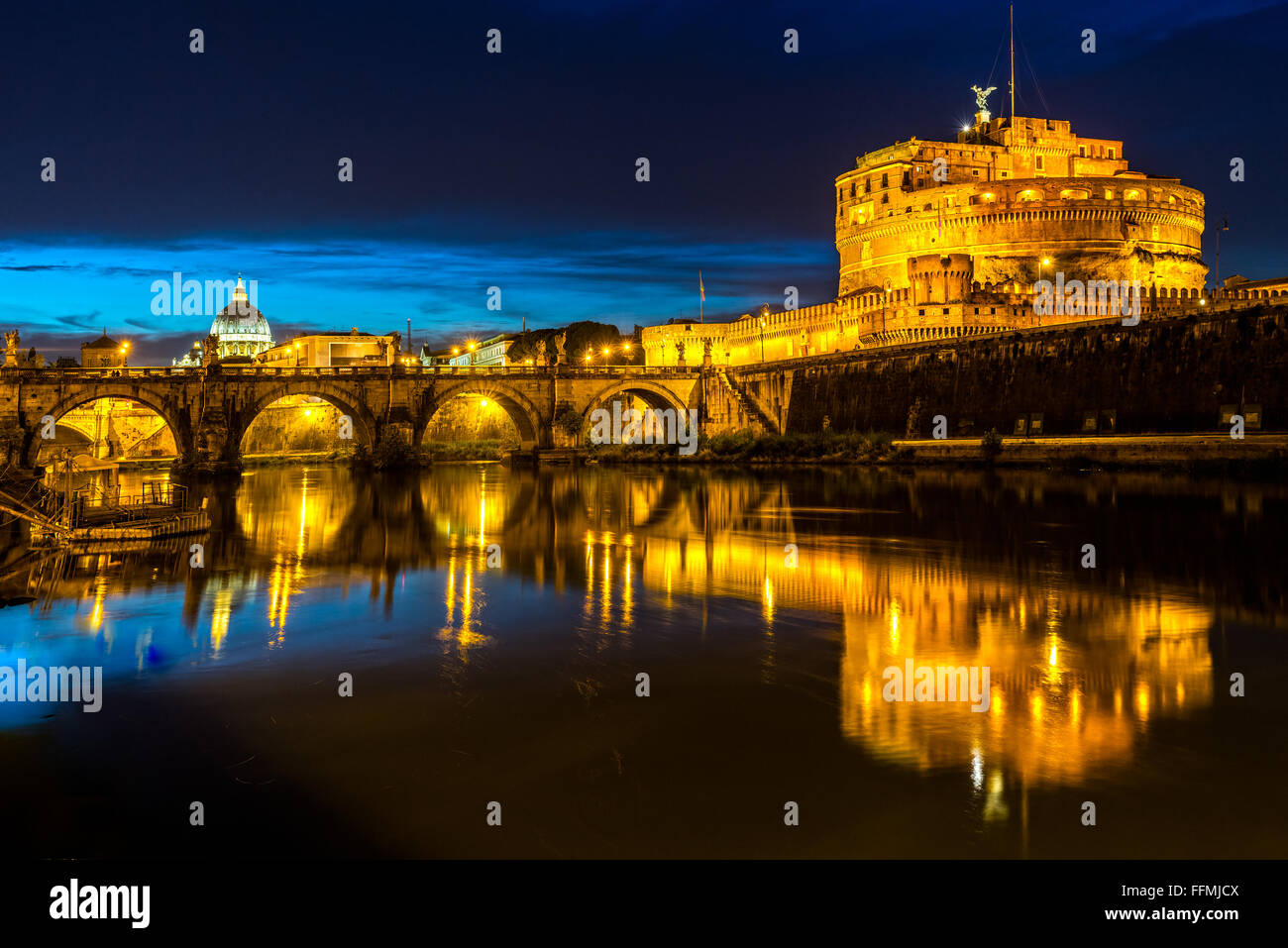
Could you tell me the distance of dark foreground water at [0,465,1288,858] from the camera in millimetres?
7199

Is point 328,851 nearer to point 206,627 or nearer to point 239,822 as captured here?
point 239,822

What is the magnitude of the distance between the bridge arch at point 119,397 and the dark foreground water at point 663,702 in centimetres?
3611

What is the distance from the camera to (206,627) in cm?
1366

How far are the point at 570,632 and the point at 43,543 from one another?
46.9 feet

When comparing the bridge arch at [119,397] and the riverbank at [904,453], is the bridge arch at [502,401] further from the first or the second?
the bridge arch at [119,397]

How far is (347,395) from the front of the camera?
57.8 meters

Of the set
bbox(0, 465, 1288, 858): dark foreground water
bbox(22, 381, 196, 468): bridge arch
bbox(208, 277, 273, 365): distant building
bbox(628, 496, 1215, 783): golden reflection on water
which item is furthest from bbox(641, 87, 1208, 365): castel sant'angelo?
bbox(208, 277, 273, 365): distant building

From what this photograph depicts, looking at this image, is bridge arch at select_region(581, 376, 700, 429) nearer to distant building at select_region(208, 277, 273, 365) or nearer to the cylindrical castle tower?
the cylindrical castle tower

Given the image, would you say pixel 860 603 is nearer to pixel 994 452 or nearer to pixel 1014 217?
pixel 994 452

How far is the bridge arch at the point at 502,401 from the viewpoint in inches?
2317

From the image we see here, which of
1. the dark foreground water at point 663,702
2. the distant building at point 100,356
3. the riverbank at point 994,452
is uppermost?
the distant building at point 100,356

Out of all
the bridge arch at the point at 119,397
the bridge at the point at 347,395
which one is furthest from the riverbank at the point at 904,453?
the bridge arch at the point at 119,397

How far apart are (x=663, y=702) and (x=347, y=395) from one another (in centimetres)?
5114
